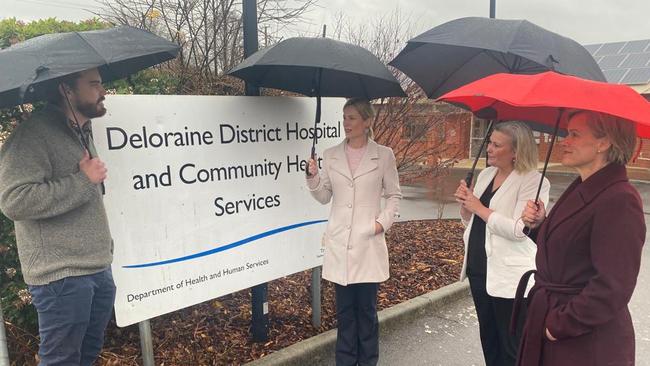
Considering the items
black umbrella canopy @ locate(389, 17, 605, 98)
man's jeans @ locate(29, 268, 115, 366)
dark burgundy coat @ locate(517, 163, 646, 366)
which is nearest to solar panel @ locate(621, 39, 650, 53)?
black umbrella canopy @ locate(389, 17, 605, 98)

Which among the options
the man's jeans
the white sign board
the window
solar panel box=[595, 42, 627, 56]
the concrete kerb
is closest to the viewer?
the man's jeans

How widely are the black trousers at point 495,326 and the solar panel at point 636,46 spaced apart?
19763 mm

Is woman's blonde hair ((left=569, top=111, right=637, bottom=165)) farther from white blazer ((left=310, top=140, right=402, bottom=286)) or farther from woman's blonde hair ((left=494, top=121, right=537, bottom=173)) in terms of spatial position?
white blazer ((left=310, top=140, right=402, bottom=286))

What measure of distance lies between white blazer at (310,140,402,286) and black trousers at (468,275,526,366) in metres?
0.59

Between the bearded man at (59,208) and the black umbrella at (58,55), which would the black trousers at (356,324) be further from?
the black umbrella at (58,55)

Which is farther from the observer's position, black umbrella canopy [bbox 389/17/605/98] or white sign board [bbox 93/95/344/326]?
white sign board [bbox 93/95/344/326]

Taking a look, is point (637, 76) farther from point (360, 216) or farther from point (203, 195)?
point (203, 195)

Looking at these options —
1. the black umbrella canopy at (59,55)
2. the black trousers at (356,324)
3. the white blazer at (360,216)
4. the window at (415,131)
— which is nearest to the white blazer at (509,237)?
the white blazer at (360,216)

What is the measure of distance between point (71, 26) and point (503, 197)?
305 cm

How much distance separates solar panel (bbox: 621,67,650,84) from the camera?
15.1 m

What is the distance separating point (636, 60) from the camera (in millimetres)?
16984

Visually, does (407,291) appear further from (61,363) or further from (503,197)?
(61,363)

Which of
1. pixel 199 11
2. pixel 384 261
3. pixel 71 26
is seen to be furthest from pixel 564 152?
pixel 199 11

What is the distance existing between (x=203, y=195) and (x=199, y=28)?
92.0 inches
